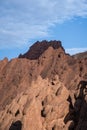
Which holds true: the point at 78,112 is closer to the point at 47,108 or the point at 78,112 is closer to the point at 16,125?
the point at 47,108

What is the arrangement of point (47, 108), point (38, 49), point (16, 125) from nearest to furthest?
point (16, 125), point (47, 108), point (38, 49)

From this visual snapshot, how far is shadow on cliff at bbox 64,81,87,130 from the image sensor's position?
3183cm

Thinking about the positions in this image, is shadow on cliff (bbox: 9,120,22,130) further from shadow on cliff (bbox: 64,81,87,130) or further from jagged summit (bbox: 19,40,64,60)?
jagged summit (bbox: 19,40,64,60)

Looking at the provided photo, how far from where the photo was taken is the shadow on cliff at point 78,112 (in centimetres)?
3183

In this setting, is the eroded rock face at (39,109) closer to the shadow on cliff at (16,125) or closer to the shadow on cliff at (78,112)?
the shadow on cliff at (16,125)

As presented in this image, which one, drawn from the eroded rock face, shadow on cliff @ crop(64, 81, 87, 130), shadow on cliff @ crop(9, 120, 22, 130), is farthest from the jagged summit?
shadow on cliff @ crop(9, 120, 22, 130)

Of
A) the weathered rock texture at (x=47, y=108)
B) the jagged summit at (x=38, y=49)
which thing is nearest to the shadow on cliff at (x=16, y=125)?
the weathered rock texture at (x=47, y=108)

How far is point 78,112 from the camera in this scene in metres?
35.2

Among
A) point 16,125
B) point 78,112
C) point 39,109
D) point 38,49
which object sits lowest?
point 16,125

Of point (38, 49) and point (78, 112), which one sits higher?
point (38, 49)

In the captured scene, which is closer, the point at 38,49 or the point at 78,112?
the point at 78,112

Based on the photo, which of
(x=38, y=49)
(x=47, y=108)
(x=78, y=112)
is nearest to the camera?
(x=78, y=112)

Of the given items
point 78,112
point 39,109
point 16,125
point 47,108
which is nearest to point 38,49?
point 39,109

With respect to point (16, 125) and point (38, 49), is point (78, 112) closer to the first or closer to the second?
point (16, 125)
